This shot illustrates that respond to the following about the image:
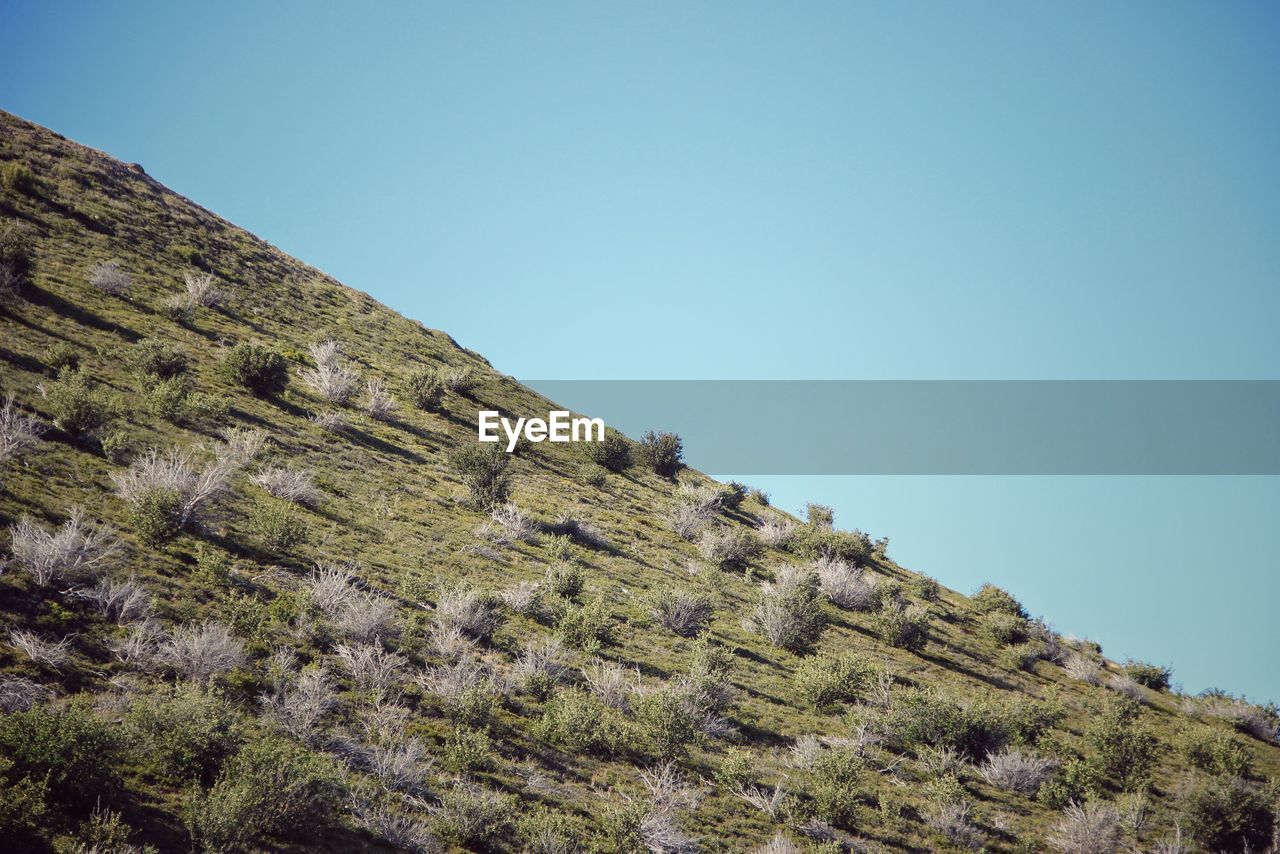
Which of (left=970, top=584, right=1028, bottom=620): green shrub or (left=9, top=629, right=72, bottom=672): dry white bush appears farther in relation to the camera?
(left=970, top=584, right=1028, bottom=620): green shrub

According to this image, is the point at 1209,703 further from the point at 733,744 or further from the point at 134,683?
the point at 134,683

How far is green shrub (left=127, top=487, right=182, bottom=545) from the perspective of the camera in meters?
12.5

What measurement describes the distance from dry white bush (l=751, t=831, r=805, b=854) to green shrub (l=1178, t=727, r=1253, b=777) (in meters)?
13.7

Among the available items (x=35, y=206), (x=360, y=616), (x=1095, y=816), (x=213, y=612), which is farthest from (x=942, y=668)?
(x=35, y=206)

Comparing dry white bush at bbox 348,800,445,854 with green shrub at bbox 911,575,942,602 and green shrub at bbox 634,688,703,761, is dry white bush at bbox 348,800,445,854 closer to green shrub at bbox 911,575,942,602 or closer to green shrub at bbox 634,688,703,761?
green shrub at bbox 634,688,703,761

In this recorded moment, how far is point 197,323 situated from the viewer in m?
25.7

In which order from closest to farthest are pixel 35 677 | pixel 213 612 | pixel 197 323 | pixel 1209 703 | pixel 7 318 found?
pixel 35 677 → pixel 213 612 → pixel 7 318 → pixel 1209 703 → pixel 197 323

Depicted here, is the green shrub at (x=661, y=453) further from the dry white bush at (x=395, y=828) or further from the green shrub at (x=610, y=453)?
the dry white bush at (x=395, y=828)

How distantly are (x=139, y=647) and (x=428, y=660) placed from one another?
471cm

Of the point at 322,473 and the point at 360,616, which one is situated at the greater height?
the point at 322,473

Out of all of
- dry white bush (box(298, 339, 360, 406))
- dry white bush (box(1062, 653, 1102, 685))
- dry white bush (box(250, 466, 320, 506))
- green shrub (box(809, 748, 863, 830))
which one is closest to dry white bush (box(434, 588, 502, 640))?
dry white bush (box(250, 466, 320, 506))

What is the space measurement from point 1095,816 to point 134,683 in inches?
661

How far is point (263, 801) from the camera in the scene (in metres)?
7.57

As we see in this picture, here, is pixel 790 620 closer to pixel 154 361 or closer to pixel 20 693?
pixel 20 693
